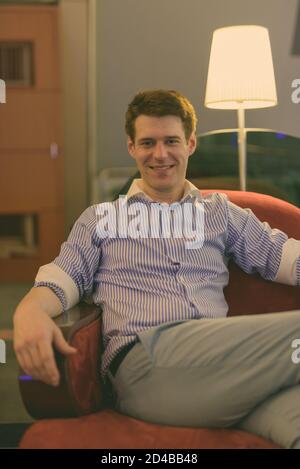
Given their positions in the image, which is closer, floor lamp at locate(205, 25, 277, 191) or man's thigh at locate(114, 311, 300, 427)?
man's thigh at locate(114, 311, 300, 427)

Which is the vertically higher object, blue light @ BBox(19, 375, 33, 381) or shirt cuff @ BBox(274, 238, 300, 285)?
shirt cuff @ BBox(274, 238, 300, 285)

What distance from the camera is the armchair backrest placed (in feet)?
4.64

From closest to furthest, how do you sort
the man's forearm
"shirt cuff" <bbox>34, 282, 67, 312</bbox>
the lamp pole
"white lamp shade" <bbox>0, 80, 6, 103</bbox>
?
the man's forearm
"shirt cuff" <bbox>34, 282, 67, 312</bbox>
"white lamp shade" <bbox>0, 80, 6, 103</bbox>
the lamp pole

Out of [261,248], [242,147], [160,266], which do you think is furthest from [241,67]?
[160,266]

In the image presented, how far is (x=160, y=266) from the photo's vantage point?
133cm

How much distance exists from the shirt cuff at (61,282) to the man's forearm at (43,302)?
23mm

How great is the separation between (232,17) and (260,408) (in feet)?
3.68

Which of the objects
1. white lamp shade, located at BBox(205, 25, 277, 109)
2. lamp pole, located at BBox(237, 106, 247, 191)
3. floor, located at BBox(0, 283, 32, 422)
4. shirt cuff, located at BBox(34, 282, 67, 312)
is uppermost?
white lamp shade, located at BBox(205, 25, 277, 109)

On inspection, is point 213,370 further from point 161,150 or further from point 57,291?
point 161,150

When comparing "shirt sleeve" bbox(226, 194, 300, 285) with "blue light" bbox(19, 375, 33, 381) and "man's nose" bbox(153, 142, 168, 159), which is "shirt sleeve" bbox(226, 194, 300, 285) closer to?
"man's nose" bbox(153, 142, 168, 159)

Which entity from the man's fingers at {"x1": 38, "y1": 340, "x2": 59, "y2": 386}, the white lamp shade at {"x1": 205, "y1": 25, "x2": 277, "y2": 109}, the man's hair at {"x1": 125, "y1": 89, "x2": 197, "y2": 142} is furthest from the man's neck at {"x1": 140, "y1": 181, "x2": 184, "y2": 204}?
the man's fingers at {"x1": 38, "y1": 340, "x2": 59, "y2": 386}

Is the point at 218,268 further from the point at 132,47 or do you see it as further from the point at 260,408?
the point at 132,47

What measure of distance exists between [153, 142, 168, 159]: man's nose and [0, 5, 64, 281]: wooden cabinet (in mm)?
415

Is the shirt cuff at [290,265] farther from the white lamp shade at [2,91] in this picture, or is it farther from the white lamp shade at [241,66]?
the white lamp shade at [2,91]
